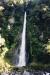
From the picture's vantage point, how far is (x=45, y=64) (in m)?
3.46

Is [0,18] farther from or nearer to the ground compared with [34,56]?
Answer: farther from the ground

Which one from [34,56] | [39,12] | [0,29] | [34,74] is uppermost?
[39,12]

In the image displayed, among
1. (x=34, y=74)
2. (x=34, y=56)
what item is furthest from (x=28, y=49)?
(x=34, y=74)

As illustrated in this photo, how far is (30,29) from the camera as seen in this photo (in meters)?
3.60

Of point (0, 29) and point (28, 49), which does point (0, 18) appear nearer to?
point (0, 29)

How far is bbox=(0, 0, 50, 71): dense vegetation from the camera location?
11.6ft

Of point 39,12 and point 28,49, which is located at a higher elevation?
point 39,12

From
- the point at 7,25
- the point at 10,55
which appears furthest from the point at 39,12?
the point at 10,55

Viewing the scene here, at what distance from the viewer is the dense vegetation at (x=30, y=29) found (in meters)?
3.53

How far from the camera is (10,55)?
354 centimetres

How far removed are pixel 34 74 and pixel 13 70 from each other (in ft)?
0.95

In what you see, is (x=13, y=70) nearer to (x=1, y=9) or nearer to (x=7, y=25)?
(x=7, y=25)

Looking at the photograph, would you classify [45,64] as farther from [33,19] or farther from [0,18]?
[0,18]

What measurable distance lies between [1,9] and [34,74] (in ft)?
3.39
